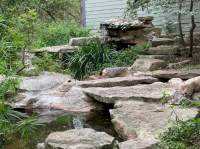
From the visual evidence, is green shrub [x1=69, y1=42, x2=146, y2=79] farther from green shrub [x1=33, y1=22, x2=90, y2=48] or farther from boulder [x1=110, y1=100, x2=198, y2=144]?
boulder [x1=110, y1=100, x2=198, y2=144]

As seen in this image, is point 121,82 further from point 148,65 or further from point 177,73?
point 148,65

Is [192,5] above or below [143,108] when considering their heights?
above

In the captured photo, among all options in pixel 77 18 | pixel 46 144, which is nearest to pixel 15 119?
pixel 46 144

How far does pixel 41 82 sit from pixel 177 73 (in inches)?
111

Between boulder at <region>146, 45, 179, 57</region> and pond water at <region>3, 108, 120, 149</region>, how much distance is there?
3463 mm

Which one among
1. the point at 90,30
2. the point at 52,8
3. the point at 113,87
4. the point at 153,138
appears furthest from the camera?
the point at 52,8

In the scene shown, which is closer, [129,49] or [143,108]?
[143,108]

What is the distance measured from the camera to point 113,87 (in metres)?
8.04

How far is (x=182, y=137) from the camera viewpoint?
4.92 metres

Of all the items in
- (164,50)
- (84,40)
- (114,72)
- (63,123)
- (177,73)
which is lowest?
(63,123)

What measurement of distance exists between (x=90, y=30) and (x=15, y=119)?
9642 mm

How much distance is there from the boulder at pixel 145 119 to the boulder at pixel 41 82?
9.30 ft

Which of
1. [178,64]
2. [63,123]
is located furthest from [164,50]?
[63,123]

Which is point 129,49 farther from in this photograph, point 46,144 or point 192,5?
point 46,144
